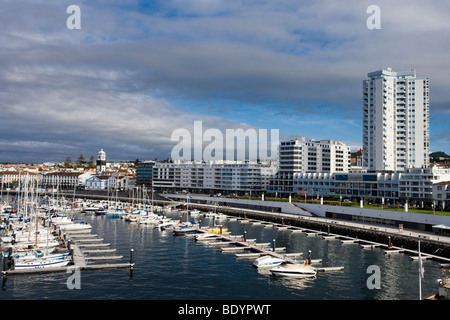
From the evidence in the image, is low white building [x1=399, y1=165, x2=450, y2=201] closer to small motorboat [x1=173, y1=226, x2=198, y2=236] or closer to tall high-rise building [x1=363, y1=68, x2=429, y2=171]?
tall high-rise building [x1=363, y1=68, x2=429, y2=171]

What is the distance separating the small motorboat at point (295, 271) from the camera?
4131 cm

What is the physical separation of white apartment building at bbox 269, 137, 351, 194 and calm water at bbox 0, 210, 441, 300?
75.8 meters

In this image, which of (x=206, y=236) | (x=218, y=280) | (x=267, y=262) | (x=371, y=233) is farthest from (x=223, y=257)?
(x=371, y=233)

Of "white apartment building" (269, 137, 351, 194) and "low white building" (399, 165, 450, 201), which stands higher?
"white apartment building" (269, 137, 351, 194)

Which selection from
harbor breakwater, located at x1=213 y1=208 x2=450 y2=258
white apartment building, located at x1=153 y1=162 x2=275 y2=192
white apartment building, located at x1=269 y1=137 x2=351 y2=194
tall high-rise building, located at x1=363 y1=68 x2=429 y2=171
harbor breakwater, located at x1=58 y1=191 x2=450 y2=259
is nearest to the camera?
harbor breakwater, located at x1=213 y1=208 x2=450 y2=258

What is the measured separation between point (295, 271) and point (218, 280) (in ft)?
28.7

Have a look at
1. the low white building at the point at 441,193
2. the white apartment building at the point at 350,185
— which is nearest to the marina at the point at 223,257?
the low white building at the point at 441,193

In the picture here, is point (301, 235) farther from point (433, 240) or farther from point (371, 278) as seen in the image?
point (371, 278)

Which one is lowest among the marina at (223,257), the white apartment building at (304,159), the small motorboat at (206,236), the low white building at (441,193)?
the marina at (223,257)

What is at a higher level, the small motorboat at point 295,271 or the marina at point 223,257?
the small motorboat at point 295,271

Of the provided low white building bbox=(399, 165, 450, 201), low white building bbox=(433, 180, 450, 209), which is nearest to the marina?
low white building bbox=(433, 180, 450, 209)

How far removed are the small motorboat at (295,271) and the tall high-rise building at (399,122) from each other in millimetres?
91435

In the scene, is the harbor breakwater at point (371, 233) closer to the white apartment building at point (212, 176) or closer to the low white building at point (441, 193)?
the low white building at point (441, 193)

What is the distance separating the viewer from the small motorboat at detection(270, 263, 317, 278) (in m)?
41.3
